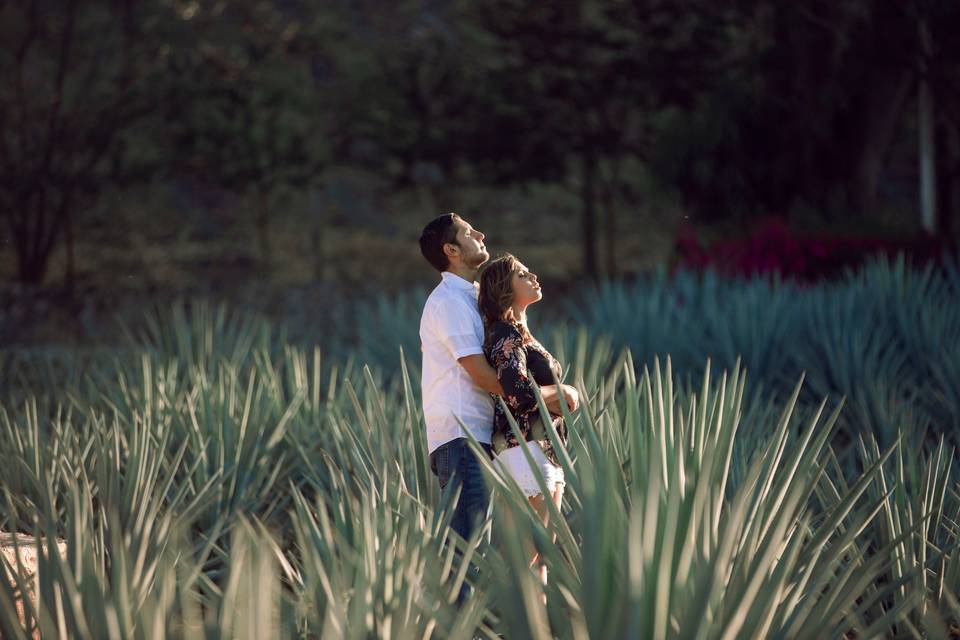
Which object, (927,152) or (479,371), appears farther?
(927,152)

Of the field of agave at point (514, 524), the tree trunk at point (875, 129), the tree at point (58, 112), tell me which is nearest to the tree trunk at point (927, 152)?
the tree trunk at point (875, 129)

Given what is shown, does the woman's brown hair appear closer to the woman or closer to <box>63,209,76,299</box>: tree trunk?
the woman

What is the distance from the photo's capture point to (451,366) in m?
3.29

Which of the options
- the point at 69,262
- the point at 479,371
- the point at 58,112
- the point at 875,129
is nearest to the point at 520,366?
the point at 479,371

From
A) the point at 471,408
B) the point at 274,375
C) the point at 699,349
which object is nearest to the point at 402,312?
the point at 699,349

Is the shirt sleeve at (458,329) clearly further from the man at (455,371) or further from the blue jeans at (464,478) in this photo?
the blue jeans at (464,478)

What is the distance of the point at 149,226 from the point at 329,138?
22.8 ft

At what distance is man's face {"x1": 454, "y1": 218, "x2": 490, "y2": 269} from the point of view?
328cm

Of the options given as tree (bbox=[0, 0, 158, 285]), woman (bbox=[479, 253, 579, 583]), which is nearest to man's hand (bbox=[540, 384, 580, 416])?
woman (bbox=[479, 253, 579, 583])

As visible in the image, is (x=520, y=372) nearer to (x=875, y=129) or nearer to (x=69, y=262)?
(x=875, y=129)

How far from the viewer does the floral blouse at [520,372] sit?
309cm

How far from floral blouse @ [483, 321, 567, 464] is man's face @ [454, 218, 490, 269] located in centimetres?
22

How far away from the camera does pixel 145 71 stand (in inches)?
880

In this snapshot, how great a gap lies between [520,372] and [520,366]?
0.02m
